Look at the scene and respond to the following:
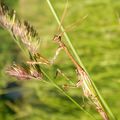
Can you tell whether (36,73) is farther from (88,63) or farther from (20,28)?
(88,63)

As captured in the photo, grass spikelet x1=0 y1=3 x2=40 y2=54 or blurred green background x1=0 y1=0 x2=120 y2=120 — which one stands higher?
blurred green background x1=0 y1=0 x2=120 y2=120

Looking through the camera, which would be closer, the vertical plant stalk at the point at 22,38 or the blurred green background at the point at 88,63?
the vertical plant stalk at the point at 22,38

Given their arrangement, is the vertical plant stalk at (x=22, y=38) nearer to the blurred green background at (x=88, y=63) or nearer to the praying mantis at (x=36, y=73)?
the praying mantis at (x=36, y=73)

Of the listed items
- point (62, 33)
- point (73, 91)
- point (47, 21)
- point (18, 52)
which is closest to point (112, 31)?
point (73, 91)

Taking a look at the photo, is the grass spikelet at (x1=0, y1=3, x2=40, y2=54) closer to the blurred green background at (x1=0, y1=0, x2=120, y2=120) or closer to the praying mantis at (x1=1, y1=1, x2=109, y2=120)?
the praying mantis at (x1=1, y1=1, x2=109, y2=120)

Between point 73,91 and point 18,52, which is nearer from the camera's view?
point 73,91

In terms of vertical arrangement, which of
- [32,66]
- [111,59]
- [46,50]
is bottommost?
[32,66]

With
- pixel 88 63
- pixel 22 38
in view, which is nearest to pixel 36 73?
pixel 22 38

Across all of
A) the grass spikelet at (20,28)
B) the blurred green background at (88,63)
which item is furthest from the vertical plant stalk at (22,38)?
the blurred green background at (88,63)

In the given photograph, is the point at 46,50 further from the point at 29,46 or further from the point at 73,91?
the point at 29,46

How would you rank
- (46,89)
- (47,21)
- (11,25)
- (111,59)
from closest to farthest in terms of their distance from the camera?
(11,25) < (111,59) < (46,89) < (47,21)

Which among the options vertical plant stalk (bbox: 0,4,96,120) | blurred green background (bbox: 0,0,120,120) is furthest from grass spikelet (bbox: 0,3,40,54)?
blurred green background (bbox: 0,0,120,120)
